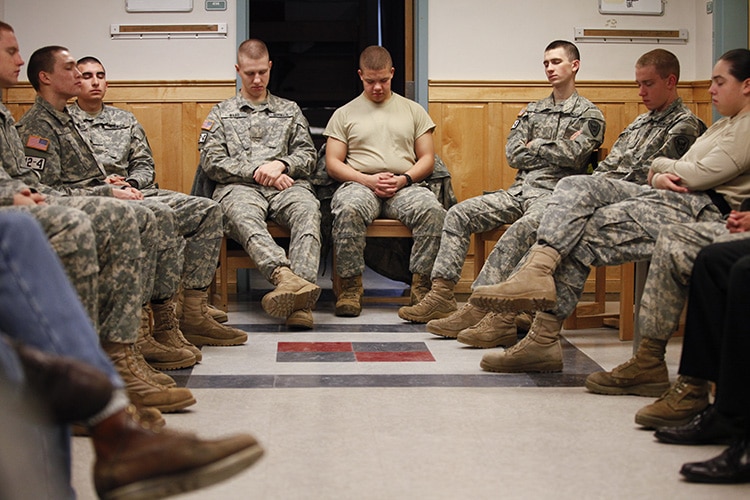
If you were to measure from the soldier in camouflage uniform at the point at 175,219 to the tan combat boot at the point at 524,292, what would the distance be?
1145 mm

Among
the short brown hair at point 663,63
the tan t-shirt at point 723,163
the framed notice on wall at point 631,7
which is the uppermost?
→ the framed notice on wall at point 631,7

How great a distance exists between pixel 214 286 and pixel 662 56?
2486mm

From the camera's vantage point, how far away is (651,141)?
3988 mm

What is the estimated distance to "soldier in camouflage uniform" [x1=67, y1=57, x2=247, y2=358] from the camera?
11.6 feet

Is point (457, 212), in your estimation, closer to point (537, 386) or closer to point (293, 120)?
point (293, 120)

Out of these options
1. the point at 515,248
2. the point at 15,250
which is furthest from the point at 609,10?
the point at 15,250

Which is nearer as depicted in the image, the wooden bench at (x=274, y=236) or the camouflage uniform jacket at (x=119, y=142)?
the camouflage uniform jacket at (x=119, y=142)

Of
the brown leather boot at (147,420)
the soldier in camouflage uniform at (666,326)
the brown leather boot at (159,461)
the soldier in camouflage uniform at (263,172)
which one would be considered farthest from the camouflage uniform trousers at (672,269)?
the soldier in camouflage uniform at (263,172)

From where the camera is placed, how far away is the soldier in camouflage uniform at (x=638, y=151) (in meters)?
3.90

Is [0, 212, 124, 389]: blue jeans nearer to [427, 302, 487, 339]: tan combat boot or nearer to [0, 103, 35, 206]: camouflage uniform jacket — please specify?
[0, 103, 35, 206]: camouflage uniform jacket

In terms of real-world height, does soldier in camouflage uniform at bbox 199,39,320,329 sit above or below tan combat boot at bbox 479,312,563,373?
above

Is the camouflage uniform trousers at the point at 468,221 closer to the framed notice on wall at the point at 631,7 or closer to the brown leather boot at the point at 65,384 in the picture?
the framed notice on wall at the point at 631,7

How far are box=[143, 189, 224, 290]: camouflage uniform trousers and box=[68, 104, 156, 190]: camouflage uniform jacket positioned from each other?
0.58m

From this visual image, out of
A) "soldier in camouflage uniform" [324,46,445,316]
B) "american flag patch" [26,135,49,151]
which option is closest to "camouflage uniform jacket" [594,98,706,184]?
"soldier in camouflage uniform" [324,46,445,316]
